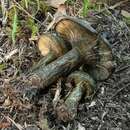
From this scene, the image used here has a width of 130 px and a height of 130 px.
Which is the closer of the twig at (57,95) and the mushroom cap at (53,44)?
the twig at (57,95)

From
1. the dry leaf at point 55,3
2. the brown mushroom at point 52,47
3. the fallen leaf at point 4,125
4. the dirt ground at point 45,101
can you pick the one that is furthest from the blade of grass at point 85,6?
the fallen leaf at point 4,125

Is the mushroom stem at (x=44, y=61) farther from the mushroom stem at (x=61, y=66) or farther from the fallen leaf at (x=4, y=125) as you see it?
the fallen leaf at (x=4, y=125)

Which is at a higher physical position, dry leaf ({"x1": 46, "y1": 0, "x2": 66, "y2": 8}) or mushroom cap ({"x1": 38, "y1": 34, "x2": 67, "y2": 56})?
dry leaf ({"x1": 46, "y1": 0, "x2": 66, "y2": 8})

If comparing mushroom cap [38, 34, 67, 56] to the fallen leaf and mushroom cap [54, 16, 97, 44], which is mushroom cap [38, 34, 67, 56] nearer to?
mushroom cap [54, 16, 97, 44]

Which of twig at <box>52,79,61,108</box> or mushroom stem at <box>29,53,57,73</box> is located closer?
twig at <box>52,79,61,108</box>

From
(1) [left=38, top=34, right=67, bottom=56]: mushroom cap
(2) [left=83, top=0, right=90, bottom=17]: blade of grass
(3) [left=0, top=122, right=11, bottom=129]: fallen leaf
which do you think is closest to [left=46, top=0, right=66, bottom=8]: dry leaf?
(2) [left=83, top=0, right=90, bottom=17]: blade of grass

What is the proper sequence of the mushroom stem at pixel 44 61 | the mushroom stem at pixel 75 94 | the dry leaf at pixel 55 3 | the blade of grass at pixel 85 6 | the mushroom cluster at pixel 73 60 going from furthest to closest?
the dry leaf at pixel 55 3
the blade of grass at pixel 85 6
the mushroom stem at pixel 44 61
the mushroom cluster at pixel 73 60
the mushroom stem at pixel 75 94

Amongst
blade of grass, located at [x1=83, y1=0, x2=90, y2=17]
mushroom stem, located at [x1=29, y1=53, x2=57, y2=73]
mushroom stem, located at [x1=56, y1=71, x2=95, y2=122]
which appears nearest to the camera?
mushroom stem, located at [x1=56, y1=71, x2=95, y2=122]

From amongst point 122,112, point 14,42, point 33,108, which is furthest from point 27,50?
point 122,112
